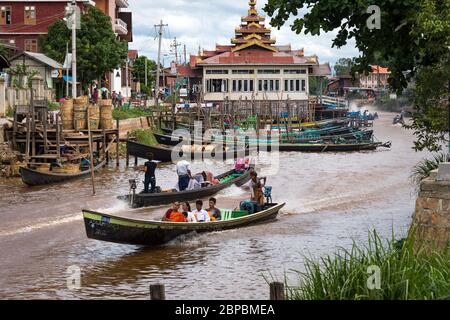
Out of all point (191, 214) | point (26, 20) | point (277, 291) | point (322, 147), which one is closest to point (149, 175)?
point (191, 214)

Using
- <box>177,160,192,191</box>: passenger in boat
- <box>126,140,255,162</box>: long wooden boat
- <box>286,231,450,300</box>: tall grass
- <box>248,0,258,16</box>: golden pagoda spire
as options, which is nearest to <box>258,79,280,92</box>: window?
<box>248,0,258,16</box>: golden pagoda spire

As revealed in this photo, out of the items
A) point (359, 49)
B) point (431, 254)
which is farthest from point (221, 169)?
point (431, 254)

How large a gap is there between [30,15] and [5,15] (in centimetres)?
210

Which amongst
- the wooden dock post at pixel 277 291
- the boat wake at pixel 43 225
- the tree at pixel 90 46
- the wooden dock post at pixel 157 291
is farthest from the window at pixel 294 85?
the wooden dock post at pixel 157 291

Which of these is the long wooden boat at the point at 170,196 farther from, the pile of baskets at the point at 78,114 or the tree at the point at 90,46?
the tree at the point at 90,46

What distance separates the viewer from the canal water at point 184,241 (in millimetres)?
17359

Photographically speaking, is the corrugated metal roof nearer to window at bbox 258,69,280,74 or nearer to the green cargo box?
window at bbox 258,69,280,74

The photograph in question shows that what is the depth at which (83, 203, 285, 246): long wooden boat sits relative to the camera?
19.0 meters

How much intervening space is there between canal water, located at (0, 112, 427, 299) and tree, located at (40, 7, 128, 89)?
19778mm

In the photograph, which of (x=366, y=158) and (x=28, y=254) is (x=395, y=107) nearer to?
(x=366, y=158)

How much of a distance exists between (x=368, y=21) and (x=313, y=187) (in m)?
20.3
